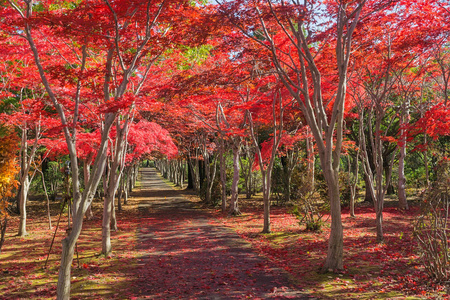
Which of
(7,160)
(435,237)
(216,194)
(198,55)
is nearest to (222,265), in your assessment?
(435,237)

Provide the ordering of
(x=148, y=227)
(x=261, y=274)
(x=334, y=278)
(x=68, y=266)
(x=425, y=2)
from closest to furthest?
(x=68, y=266), (x=334, y=278), (x=261, y=274), (x=425, y=2), (x=148, y=227)

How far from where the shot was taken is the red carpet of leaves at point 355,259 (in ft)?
18.9

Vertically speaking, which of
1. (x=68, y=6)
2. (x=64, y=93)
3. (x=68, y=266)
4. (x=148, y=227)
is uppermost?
(x=68, y=6)

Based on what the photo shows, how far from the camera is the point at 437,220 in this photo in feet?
18.9

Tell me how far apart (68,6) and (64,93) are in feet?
8.15

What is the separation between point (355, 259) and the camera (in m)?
7.79

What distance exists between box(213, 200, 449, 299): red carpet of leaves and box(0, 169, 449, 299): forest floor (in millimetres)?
17

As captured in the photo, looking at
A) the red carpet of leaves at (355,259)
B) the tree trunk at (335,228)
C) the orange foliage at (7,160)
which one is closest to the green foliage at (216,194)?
the red carpet of leaves at (355,259)

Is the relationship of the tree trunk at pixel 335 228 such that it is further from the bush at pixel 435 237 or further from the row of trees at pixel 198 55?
the bush at pixel 435 237

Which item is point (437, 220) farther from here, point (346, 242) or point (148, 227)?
point (148, 227)

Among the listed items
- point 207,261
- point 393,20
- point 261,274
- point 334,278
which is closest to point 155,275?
point 207,261

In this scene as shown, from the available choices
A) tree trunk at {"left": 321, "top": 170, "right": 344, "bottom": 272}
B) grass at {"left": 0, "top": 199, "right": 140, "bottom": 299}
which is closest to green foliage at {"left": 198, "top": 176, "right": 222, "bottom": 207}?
grass at {"left": 0, "top": 199, "right": 140, "bottom": 299}

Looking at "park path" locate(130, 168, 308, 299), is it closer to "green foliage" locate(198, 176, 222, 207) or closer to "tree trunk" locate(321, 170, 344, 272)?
"tree trunk" locate(321, 170, 344, 272)

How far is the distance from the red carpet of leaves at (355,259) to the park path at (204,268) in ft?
1.61
